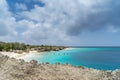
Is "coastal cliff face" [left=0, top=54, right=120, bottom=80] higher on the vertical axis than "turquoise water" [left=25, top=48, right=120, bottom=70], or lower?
higher

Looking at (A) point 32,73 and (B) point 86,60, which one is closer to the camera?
(A) point 32,73

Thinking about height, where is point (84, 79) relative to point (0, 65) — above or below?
below

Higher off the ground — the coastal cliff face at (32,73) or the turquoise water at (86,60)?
the coastal cliff face at (32,73)

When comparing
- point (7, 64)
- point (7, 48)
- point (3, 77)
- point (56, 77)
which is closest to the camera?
point (3, 77)

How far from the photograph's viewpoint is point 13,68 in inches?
644

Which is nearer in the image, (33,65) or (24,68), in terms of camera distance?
(24,68)

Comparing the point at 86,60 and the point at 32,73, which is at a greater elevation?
the point at 32,73

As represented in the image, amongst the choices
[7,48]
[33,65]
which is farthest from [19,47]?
[33,65]

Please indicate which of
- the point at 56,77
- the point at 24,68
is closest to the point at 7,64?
the point at 24,68

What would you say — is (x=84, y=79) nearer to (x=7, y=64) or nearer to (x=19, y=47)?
(x=7, y=64)

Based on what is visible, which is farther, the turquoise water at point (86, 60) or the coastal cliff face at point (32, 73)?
the turquoise water at point (86, 60)

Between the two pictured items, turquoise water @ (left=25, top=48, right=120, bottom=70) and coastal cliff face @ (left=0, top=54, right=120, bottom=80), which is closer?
coastal cliff face @ (left=0, top=54, right=120, bottom=80)

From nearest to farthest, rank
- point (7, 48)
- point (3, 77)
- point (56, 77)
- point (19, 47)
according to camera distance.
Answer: point (3, 77)
point (56, 77)
point (7, 48)
point (19, 47)

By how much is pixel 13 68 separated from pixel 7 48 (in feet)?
252
